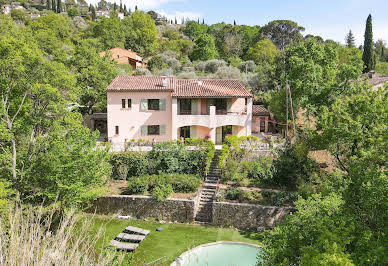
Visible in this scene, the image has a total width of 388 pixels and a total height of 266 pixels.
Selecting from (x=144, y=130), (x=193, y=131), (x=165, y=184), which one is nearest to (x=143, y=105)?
(x=144, y=130)

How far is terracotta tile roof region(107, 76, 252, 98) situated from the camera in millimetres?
33969

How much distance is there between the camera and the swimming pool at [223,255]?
18953mm

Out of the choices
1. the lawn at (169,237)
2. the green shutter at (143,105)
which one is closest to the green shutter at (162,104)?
the green shutter at (143,105)

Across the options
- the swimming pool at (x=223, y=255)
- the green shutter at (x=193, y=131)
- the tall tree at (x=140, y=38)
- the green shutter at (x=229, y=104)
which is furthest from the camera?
the tall tree at (x=140, y=38)

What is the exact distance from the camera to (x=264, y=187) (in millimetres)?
27422

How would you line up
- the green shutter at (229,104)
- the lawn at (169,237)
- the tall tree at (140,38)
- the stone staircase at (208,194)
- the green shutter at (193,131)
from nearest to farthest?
the lawn at (169,237) → the stone staircase at (208,194) → the green shutter at (193,131) → the green shutter at (229,104) → the tall tree at (140,38)

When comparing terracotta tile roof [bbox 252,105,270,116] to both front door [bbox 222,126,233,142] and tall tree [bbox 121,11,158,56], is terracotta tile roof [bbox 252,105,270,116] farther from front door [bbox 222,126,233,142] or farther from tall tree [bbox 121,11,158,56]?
tall tree [bbox 121,11,158,56]

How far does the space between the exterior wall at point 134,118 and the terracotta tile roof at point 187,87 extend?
2.79 ft

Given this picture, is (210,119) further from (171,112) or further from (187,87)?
(187,87)

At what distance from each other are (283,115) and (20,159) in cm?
2523

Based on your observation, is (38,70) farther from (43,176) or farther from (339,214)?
(339,214)

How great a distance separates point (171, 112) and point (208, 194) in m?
11.2

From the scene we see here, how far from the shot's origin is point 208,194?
88.3ft

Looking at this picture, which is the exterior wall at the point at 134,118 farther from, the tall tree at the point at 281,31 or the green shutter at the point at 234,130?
the tall tree at the point at 281,31
